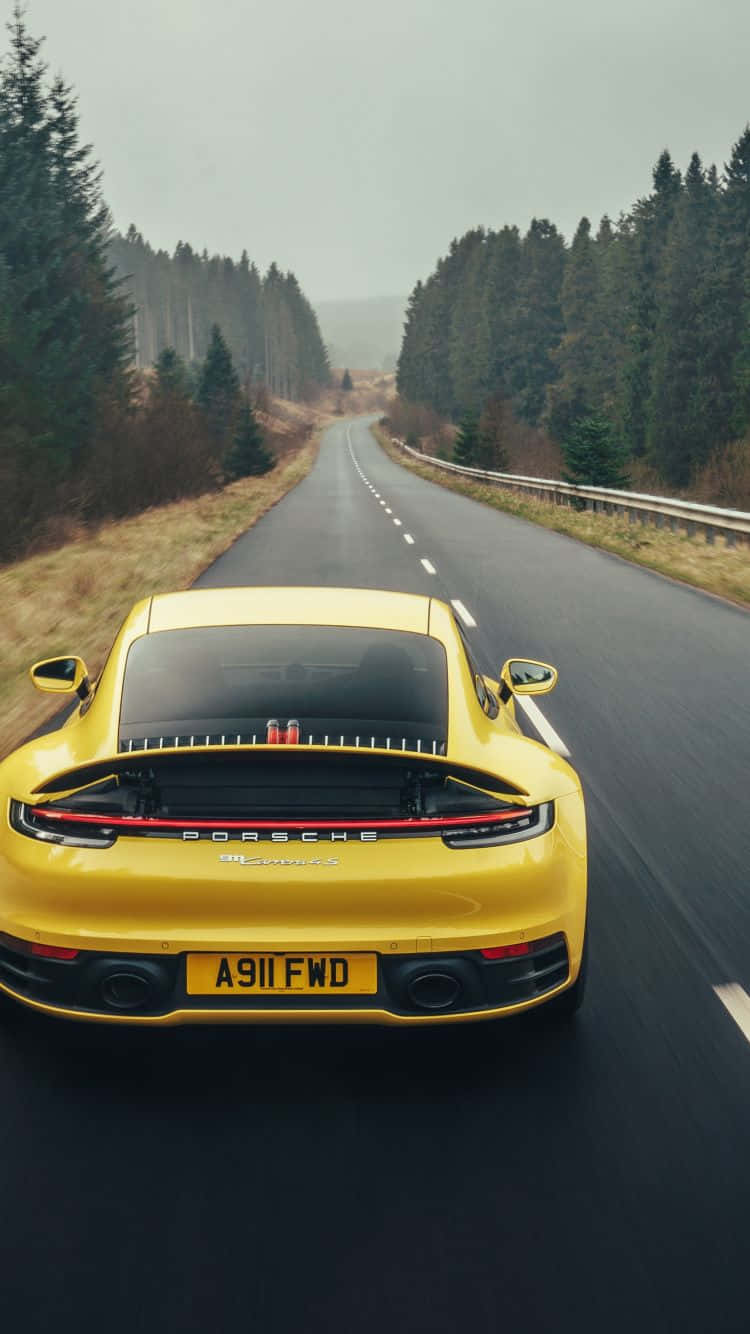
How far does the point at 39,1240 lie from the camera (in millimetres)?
2709

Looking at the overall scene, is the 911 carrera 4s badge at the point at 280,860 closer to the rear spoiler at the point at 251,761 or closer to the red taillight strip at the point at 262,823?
the red taillight strip at the point at 262,823

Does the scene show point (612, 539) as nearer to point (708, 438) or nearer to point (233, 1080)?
point (233, 1080)

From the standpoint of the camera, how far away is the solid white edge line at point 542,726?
752 cm

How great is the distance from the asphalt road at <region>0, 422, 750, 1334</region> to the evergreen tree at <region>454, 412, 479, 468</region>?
48.8 m

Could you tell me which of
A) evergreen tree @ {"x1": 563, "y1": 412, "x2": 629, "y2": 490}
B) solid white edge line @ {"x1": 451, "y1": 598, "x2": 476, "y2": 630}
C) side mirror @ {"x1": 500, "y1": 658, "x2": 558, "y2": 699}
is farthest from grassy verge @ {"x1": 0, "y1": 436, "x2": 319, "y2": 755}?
evergreen tree @ {"x1": 563, "y1": 412, "x2": 629, "y2": 490}

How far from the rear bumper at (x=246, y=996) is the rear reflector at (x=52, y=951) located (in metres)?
0.02

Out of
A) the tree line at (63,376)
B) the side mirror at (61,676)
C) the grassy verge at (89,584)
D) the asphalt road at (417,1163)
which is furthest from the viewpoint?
the tree line at (63,376)

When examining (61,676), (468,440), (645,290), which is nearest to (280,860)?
(61,676)

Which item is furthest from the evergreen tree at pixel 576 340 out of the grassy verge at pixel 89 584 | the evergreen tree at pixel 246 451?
the grassy verge at pixel 89 584

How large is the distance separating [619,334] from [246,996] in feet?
275

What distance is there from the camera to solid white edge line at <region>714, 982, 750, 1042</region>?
3.89m

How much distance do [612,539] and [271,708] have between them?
1978 centimetres

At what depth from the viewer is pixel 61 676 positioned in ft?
16.3

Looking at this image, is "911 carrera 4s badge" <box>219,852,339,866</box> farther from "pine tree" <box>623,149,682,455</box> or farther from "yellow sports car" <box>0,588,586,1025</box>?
"pine tree" <box>623,149,682,455</box>
